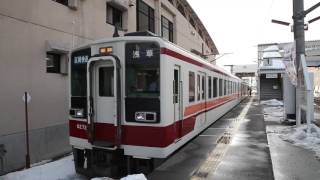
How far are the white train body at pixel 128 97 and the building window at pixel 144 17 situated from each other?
11.9 meters

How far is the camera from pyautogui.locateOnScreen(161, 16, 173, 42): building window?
23.3 metres

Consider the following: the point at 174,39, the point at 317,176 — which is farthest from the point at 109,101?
the point at 174,39

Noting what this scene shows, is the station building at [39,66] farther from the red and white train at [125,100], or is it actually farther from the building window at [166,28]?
the building window at [166,28]

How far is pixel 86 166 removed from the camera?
675cm

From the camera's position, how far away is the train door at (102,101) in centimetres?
640

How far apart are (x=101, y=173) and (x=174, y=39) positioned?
68.1 ft

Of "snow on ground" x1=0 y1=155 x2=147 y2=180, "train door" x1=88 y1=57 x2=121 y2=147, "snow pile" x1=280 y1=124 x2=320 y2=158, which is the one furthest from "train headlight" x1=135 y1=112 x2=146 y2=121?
"snow pile" x1=280 y1=124 x2=320 y2=158

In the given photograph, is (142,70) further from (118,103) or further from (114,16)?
(114,16)

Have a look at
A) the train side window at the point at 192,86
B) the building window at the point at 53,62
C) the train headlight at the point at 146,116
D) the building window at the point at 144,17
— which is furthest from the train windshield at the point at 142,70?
the building window at the point at 144,17

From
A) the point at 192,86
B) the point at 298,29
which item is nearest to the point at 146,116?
the point at 192,86

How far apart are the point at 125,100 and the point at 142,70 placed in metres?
0.63

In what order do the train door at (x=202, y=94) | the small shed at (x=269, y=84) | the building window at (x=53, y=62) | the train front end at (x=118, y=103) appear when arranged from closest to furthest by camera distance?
the train front end at (x=118, y=103)
the train door at (x=202, y=94)
the building window at (x=53, y=62)
the small shed at (x=269, y=84)

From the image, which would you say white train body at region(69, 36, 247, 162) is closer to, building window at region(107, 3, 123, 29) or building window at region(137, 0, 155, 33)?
building window at region(107, 3, 123, 29)

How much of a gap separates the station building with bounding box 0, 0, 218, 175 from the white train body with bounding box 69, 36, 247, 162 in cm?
250
